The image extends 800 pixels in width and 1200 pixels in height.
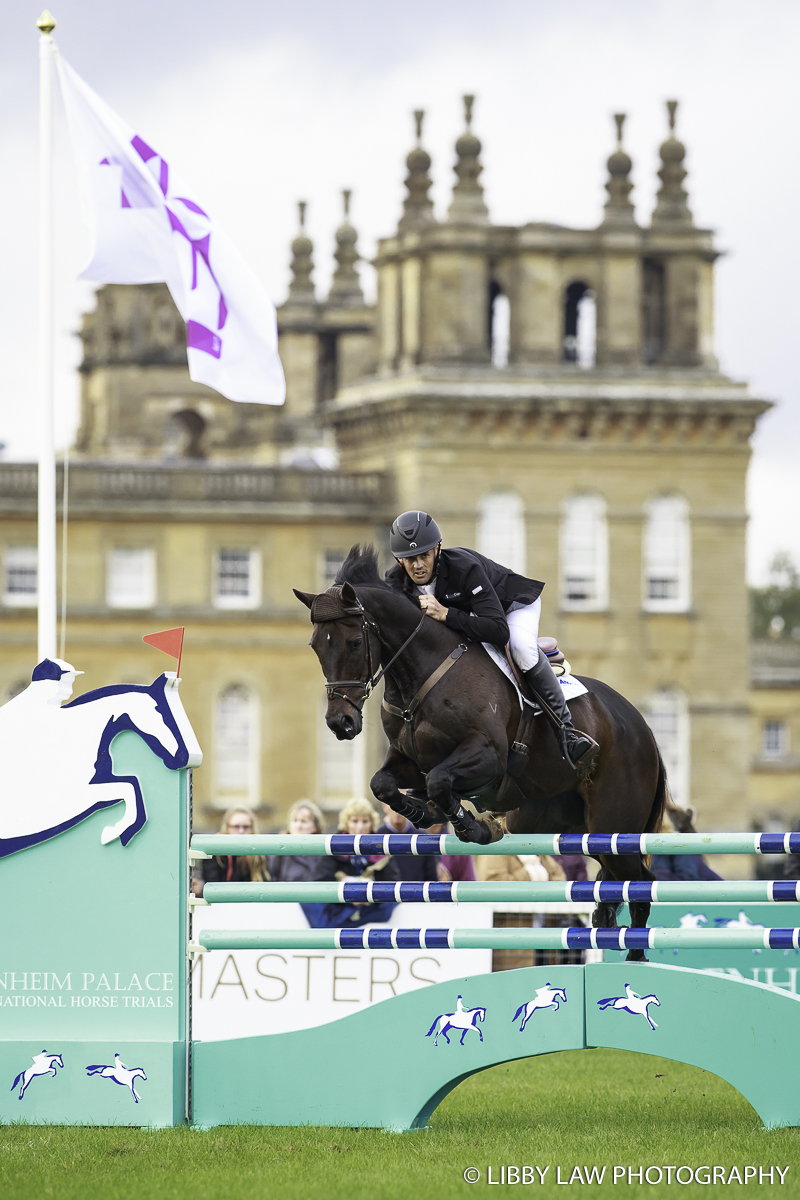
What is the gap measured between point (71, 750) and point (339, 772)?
139ft

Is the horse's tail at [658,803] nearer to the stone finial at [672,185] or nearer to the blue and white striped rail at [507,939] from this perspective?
the blue and white striped rail at [507,939]

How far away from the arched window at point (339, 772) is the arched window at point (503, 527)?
19.8ft

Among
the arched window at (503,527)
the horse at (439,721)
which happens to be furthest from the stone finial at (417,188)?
the horse at (439,721)

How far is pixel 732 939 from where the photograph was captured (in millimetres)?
10562

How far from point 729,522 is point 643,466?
2.74 meters

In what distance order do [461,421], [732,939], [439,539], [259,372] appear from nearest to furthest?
[732,939], [439,539], [259,372], [461,421]

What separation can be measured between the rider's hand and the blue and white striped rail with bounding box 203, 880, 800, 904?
143 cm

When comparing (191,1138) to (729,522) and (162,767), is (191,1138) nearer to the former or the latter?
(162,767)

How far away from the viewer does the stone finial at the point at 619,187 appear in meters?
56.8

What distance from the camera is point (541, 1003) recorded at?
36.6 ft

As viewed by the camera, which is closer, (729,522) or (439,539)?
(439,539)

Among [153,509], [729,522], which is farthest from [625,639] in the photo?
[153,509]

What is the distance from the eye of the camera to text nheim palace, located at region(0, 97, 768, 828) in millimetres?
53938

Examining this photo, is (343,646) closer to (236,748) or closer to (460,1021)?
(460,1021)
